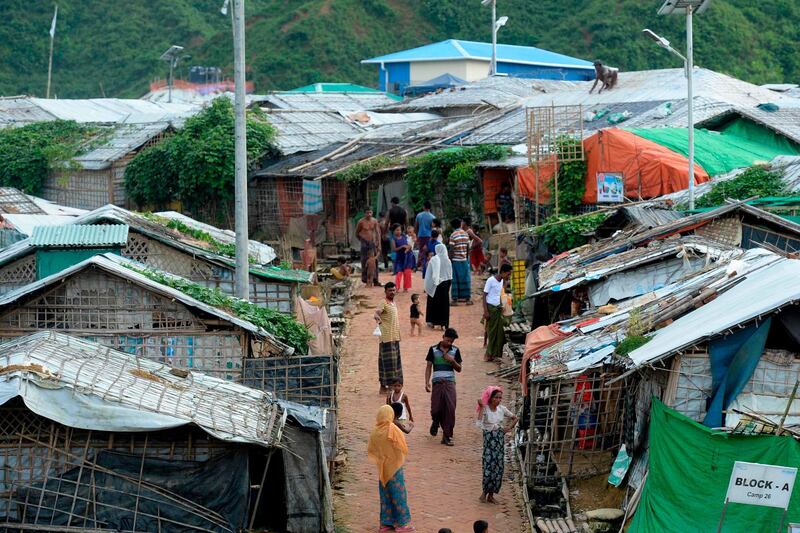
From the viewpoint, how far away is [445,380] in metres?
13.7

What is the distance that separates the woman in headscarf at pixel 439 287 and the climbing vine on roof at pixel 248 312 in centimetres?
550

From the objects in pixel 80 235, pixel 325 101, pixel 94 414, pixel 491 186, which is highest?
pixel 325 101

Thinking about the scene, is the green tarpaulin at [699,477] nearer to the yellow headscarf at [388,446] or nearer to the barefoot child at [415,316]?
the yellow headscarf at [388,446]

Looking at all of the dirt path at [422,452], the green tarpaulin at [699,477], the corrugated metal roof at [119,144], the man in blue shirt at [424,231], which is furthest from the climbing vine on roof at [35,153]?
the green tarpaulin at [699,477]

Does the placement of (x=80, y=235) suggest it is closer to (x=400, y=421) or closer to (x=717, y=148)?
(x=400, y=421)

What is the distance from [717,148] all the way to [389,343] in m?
10.5

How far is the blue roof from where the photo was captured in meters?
51.2

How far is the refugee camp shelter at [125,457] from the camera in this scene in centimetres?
1023

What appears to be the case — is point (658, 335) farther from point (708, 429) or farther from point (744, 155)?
point (744, 155)

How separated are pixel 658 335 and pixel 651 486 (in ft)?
5.34

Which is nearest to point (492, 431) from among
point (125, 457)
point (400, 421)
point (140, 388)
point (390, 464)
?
point (400, 421)

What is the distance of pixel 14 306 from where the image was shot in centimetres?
1311

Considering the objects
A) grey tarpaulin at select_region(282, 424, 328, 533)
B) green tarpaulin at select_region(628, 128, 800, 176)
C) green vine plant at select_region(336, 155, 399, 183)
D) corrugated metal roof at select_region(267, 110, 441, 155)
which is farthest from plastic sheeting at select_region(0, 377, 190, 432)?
corrugated metal roof at select_region(267, 110, 441, 155)

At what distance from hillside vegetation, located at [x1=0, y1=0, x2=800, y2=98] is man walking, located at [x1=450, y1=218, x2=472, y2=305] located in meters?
33.6
